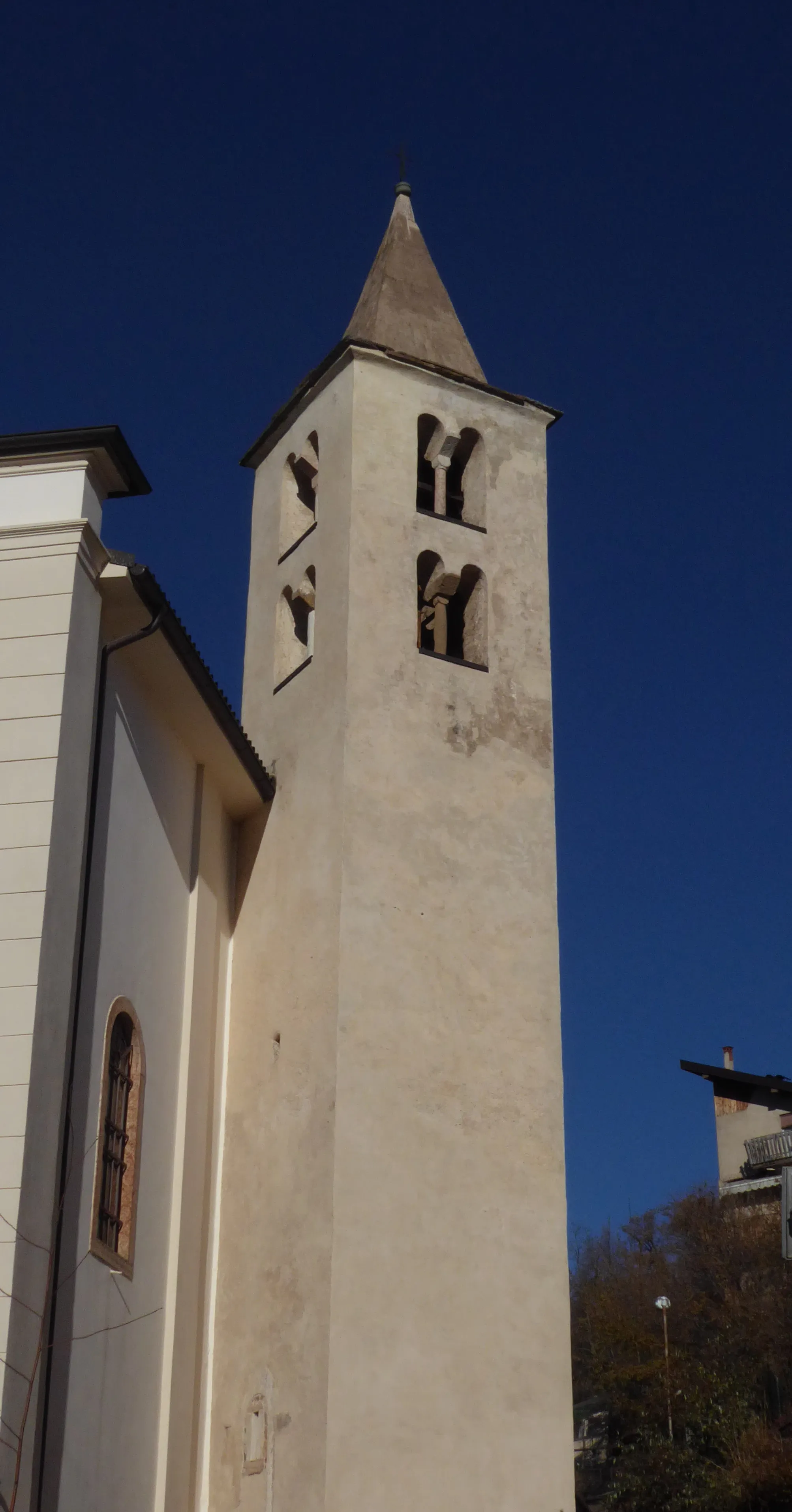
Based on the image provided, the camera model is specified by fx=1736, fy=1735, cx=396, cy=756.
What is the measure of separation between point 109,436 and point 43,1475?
708 cm

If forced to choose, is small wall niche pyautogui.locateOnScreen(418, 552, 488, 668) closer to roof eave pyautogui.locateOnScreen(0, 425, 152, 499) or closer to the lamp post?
roof eave pyautogui.locateOnScreen(0, 425, 152, 499)

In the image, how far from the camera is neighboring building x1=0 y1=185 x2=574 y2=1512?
38.4 feet

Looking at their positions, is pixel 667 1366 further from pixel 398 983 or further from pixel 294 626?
pixel 398 983

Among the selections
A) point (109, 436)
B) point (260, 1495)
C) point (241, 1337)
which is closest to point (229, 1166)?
point (241, 1337)

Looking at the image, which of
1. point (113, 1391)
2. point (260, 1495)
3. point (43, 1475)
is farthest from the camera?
point (260, 1495)

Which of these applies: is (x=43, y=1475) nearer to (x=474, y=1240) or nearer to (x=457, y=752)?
(x=474, y=1240)

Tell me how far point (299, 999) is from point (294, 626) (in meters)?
4.52

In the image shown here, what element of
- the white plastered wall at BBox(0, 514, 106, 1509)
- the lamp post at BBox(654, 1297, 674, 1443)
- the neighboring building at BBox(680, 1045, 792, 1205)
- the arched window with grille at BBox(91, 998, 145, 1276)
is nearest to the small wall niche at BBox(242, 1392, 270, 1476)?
the arched window with grille at BBox(91, 998, 145, 1276)

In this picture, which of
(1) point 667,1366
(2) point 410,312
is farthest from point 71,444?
(1) point 667,1366

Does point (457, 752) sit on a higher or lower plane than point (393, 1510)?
higher

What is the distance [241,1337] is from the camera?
14.1m

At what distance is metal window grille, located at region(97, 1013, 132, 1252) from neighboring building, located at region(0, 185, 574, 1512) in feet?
0.11

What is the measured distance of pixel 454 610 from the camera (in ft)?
57.9

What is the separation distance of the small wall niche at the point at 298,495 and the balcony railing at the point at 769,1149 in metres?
26.0
